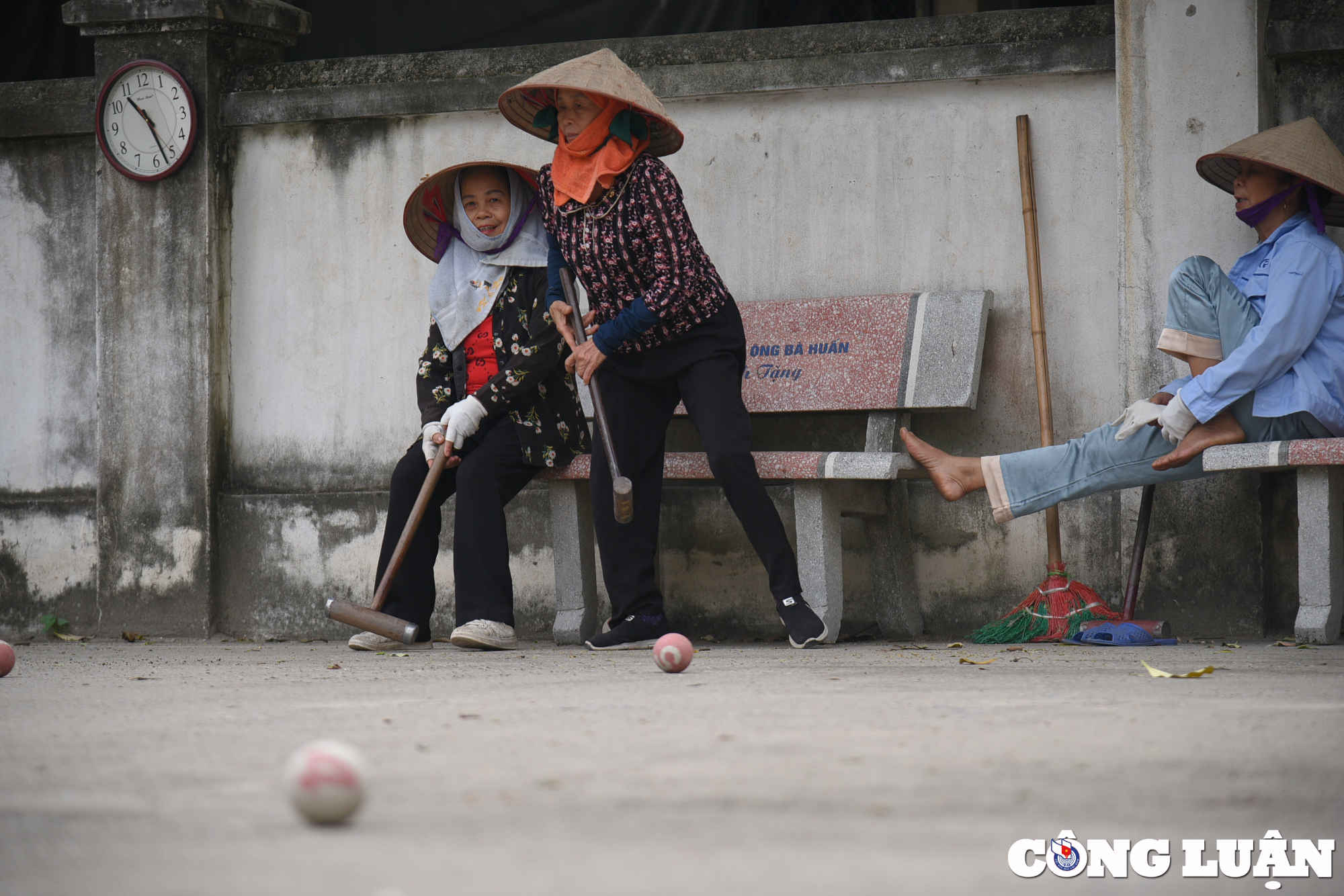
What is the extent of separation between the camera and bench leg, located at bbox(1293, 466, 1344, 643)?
12.9ft

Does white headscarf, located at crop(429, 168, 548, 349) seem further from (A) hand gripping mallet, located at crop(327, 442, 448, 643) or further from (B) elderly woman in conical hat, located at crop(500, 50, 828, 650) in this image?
(A) hand gripping mallet, located at crop(327, 442, 448, 643)

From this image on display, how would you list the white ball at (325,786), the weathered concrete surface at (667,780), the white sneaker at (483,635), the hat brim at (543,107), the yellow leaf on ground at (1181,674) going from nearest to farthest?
the weathered concrete surface at (667,780), the white ball at (325,786), the yellow leaf on ground at (1181,674), the white sneaker at (483,635), the hat brim at (543,107)

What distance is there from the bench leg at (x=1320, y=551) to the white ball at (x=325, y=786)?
10.6ft

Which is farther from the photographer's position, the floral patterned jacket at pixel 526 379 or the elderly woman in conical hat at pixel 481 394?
the floral patterned jacket at pixel 526 379

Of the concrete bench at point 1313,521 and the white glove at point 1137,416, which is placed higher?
the white glove at point 1137,416

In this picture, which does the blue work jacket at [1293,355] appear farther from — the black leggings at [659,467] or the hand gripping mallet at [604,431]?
the hand gripping mallet at [604,431]

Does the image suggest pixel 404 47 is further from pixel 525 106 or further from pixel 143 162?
pixel 525 106

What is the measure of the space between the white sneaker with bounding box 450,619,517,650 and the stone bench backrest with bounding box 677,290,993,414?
1124 millimetres

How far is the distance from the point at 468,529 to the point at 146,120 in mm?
2335

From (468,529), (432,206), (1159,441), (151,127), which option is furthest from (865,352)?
(151,127)

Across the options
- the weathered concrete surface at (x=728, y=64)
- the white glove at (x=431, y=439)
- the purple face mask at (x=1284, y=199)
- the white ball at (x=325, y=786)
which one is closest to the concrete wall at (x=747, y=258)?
the weathered concrete surface at (x=728, y=64)

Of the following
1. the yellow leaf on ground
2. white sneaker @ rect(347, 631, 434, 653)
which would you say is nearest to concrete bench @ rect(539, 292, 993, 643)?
white sneaker @ rect(347, 631, 434, 653)

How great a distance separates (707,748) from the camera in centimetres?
205

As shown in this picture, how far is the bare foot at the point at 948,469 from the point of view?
14.1 feet
